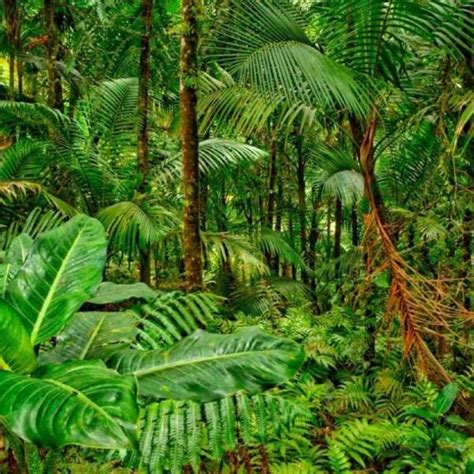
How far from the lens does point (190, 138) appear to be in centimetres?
281

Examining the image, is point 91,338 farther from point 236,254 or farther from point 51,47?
point 51,47

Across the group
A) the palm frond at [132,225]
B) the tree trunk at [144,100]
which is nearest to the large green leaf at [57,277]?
the palm frond at [132,225]

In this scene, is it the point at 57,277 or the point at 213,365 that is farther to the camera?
the point at 57,277

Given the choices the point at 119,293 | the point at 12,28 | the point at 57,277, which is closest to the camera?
the point at 57,277

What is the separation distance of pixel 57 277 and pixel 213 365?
54cm

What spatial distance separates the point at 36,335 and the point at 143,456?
2.01 ft

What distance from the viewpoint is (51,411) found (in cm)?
96

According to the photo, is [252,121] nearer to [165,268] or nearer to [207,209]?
[207,209]

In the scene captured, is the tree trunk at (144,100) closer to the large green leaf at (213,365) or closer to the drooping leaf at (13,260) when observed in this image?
the drooping leaf at (13,260)

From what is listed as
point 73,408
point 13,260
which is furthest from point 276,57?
point 73,408

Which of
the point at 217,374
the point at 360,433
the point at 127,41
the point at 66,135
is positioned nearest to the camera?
the point at 217,374

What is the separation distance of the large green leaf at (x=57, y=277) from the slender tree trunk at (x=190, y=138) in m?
1.30

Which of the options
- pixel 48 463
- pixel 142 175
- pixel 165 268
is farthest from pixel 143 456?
pixel 165 268

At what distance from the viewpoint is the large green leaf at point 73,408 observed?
88 cm
